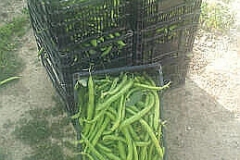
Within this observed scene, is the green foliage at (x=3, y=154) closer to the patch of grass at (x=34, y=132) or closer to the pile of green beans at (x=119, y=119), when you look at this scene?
the patch of grass at (x=34, y=132)

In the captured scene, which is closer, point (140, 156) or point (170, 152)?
point (140, 156)

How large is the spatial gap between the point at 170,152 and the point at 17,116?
60.2 inches

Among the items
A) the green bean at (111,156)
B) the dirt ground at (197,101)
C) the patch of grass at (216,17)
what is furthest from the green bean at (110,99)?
the patch of grass at (216,17)

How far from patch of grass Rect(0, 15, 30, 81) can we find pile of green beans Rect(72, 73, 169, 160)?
1.46 meters

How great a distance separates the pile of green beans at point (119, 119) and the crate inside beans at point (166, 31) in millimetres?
534

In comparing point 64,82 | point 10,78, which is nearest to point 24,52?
point 10,78

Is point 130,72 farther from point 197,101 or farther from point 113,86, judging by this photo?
point 197,101

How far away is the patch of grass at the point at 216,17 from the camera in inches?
179

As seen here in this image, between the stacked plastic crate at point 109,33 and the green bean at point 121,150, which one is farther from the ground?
the stacked plastic crate at point 109,33

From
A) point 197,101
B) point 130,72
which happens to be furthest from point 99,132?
point 197,101

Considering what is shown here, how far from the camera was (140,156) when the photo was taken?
2.84 m

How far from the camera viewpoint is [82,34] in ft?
10.2

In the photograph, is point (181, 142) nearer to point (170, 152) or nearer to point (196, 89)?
point (170, 152)

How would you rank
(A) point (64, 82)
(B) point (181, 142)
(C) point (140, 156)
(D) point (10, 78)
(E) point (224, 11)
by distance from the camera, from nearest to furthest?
1. (C) point (140, 156)
2. (A) point (64, 82)
3. (B) point (181, 142)
4. (D) point (10, 78)
5. (E) point (224, 11)
